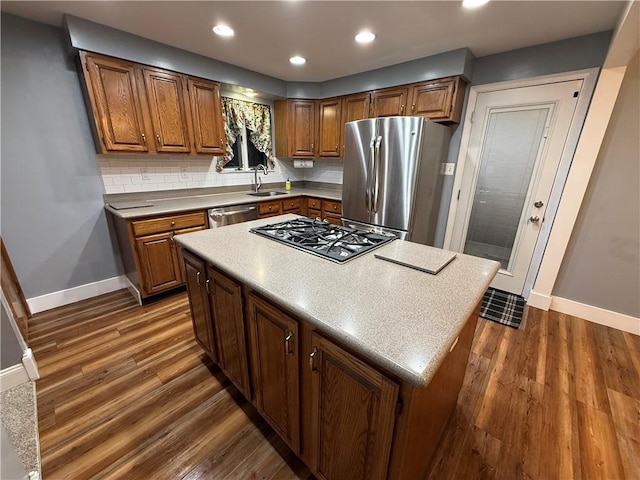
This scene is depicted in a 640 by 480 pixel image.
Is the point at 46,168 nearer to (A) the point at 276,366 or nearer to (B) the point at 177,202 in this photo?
(B) the point at 177,202

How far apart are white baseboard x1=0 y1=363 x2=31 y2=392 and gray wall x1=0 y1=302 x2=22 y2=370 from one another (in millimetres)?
27

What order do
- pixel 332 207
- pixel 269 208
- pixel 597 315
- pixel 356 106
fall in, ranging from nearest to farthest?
1. pixel 597 315
2. pixel 356 106
3. pixel 269 208
4. pixel 332 207

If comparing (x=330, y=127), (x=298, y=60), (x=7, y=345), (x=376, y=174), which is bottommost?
(x=7, y=345)

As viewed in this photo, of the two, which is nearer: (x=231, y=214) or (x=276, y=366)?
(x=276, y=366)

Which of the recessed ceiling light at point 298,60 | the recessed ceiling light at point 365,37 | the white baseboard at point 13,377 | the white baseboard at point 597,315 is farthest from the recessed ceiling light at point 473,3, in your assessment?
the white baseboard at point 13,377

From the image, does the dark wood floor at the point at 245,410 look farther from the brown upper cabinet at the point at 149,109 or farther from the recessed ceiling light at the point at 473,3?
the recessed ceiling light at the point at 473,3

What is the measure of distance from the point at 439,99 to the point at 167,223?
294 centimetres

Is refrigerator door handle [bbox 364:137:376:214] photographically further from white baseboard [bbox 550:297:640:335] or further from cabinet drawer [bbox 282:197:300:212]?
white baseboard [bbox 550:297:640:335]

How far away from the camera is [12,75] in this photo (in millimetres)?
2027

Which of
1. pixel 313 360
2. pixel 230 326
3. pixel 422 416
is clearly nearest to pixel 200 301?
pixel 230 326

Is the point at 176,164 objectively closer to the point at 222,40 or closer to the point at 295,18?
the point at 222,40

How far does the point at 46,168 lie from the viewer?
2262 mm

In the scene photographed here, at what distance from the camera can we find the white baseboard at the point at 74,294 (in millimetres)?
2420

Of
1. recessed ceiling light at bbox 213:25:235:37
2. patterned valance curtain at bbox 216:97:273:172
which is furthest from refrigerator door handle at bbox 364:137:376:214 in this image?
patterned valance curtain at bbox 216:97:273:172
